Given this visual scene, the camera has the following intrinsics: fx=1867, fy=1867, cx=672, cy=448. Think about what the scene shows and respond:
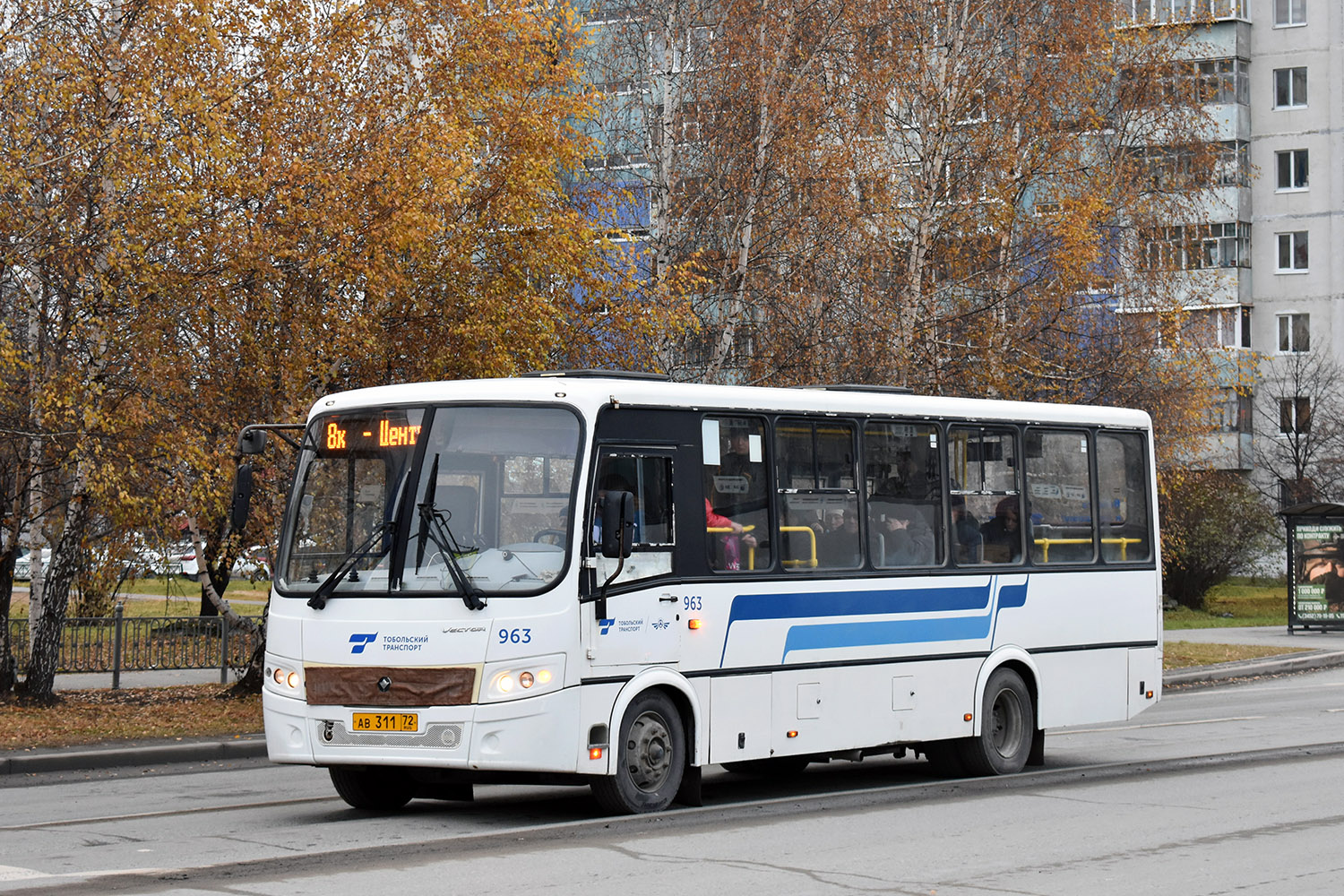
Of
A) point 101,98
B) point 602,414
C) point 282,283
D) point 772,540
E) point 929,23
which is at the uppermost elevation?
point 929,23

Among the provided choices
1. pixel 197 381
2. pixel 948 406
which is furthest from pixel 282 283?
pixel 948 406

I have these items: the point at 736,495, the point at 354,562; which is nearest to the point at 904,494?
the point at 736,495

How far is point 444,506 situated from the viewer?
39.0ft

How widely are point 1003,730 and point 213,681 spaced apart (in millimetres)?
14130

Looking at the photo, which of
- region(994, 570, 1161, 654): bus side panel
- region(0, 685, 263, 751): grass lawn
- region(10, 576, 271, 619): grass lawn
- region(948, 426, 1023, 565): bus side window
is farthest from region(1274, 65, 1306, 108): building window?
region(948, 426, 1023, 565): bus side window

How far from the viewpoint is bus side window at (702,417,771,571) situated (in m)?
12.9

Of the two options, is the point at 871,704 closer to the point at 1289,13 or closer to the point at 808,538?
the point at 808,538

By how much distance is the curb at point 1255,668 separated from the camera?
94.7 ft

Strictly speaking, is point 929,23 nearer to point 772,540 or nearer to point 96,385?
point 96,385

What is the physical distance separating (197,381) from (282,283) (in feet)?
5.36

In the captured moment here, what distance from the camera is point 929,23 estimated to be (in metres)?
30.8

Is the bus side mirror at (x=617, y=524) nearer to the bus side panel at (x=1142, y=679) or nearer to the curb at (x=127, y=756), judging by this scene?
the bus side panel at (x=1142, y=679)

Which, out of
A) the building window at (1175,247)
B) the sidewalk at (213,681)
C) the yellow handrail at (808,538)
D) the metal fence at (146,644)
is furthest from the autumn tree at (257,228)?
the building window at (1175,247)

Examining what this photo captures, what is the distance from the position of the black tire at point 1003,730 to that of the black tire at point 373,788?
4.80 metres
